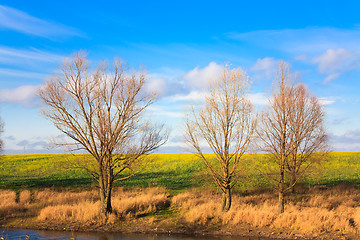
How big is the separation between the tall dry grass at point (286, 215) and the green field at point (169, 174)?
2483 millimetres

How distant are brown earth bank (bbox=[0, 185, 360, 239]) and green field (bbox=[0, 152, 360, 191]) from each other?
111 inches

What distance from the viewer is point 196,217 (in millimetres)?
21047

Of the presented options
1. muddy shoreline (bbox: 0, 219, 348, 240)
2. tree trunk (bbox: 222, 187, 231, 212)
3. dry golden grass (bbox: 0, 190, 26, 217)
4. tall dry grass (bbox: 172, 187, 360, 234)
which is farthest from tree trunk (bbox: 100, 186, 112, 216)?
tree trunk (bbox: 222, 187, 231, 212)

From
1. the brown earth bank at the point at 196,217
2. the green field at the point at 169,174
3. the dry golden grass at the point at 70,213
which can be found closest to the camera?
Result: the brown earth bank at the point at 196,217

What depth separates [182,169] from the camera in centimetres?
5144

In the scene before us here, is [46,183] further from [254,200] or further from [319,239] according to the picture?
[319,239]

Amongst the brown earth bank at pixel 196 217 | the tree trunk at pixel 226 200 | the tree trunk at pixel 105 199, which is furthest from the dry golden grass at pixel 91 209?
the tree trunk at pixel 226 200

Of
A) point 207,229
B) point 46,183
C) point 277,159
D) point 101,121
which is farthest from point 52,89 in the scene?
point 46,183

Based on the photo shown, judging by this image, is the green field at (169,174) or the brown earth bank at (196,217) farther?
the green field at (169,174)

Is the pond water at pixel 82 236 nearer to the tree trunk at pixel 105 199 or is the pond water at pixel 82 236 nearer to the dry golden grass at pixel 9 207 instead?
the tree trunk at pixel 105 199

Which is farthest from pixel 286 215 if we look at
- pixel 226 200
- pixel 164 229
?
pixel 164 229

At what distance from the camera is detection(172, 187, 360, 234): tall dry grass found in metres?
19.1

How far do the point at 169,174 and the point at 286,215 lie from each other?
2814 centimetres

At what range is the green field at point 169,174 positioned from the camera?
3631 centimetres
